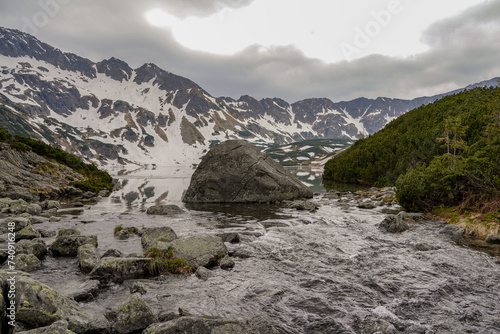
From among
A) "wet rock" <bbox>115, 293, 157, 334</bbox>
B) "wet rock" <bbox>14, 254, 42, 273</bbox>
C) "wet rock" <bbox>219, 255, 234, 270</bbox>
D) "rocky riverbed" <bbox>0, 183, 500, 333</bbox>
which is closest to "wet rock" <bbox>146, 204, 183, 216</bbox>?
"rocky riverbed" <bbox>0, 183, 500, 333</bbox>

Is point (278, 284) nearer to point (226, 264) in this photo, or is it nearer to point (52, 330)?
point (226, 264)

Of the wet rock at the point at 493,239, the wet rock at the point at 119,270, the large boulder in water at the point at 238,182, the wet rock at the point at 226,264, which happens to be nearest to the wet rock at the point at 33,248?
the wet rock at the point at 119,270

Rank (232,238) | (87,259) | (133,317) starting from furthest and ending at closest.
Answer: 1. (232,238)
2. (87,259)
3. (133,317)

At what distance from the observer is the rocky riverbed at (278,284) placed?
7.57 metres

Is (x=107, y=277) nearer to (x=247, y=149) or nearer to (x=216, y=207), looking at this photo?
(x=216, y=207)

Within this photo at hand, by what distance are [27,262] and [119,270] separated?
452 centimetres

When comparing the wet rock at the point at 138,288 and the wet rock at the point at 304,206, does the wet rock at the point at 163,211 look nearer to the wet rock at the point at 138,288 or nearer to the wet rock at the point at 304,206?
the wet rock at the point at 304,206

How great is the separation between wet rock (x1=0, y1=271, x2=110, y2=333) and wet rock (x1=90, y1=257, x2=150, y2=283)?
319cm

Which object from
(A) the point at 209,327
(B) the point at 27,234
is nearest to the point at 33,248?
(B) the point at 27,234

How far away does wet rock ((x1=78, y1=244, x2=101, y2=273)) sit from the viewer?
11.8 metres

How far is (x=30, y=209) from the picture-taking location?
25.8 m

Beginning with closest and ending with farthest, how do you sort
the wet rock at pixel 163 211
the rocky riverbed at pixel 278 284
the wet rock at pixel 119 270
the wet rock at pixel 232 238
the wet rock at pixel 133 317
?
the wet rock at pixel 133 317
the rocky riverbed at pixel 278 284
the wet rock at pixel 119 270
the wet rock at pixel 232 238
the wet rock at pixel 163 211

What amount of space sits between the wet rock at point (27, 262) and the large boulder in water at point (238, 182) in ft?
81.2

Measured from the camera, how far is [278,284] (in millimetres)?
10820
